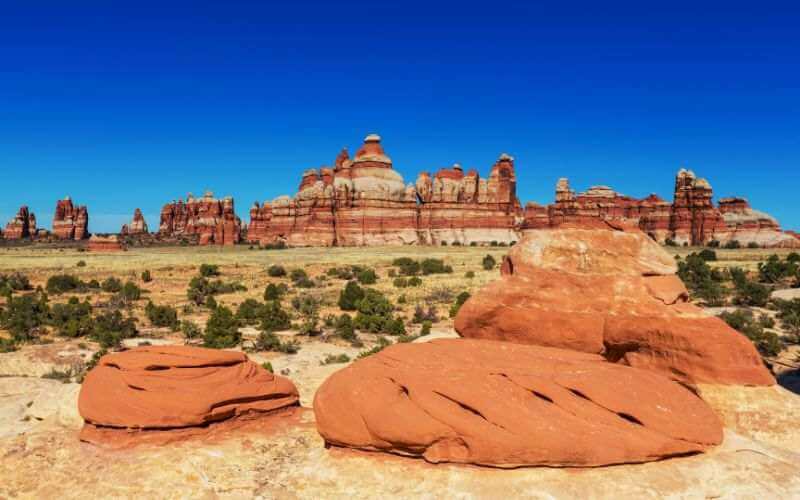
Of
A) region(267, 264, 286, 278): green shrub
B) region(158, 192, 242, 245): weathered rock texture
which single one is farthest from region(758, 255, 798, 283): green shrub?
region(158, 192, 242, 245): weathered rock texture

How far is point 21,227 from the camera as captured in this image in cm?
11481

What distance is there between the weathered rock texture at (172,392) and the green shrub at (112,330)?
8.65 metres

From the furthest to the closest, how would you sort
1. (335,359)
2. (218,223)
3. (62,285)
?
1. (218,223)
2. (62,285)
3. (335,359)

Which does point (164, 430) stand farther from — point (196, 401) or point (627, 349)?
point (627, 349)

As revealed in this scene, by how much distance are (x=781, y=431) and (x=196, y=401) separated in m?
7.87

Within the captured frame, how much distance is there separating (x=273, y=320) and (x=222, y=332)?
2.21 m

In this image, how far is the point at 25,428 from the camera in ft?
23.4

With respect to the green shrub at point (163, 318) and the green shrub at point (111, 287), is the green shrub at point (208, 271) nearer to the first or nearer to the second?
the green shrub at point (111, 287)

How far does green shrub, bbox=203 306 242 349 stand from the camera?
14.7 meters

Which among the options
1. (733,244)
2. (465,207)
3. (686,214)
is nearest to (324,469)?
(465,207)

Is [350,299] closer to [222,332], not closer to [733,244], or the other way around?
[222,332]

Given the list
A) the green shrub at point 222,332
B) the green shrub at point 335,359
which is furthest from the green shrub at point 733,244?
the green shrub at point 222,332

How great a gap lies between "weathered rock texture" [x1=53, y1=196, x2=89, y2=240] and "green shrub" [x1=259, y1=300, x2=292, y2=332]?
124 metres

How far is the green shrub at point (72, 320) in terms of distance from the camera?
53.4ft
